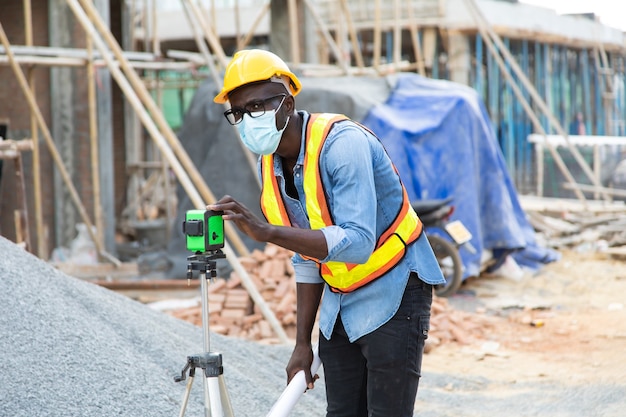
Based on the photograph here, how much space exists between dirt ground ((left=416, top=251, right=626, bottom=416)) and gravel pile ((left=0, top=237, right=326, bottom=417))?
1.05m

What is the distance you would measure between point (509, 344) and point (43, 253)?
14.8ft

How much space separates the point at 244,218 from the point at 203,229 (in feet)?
0.40

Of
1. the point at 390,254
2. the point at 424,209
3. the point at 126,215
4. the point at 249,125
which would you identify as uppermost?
the point at 249,125

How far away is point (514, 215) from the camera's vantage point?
398 inches

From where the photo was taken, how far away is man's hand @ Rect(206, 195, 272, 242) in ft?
8.00

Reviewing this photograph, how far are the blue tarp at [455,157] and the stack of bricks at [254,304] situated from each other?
195 centimetres

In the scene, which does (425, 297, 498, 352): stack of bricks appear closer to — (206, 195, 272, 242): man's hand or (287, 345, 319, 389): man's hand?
(287, 345, 319, 389): man's hand

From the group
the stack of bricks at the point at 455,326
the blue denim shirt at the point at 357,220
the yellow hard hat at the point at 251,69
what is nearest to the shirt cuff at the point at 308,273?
the blue denim shirt at the point at 357,220

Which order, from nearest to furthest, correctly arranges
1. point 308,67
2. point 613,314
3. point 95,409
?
1. point 95,409
2. point 613,314
3. point 308,67

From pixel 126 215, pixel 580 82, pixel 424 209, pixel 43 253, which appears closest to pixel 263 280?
pixel 424 209

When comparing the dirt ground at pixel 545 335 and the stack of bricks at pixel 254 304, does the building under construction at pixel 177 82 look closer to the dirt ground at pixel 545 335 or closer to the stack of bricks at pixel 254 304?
the stack of bricks at pixel 254 304

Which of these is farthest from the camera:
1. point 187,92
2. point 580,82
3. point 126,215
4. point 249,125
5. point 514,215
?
point 580,82

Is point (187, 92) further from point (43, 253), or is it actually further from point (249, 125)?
point (249, 125)

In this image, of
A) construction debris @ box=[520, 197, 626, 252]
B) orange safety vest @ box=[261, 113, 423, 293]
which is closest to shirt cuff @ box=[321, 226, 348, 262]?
orange safety vest @ box=[261, 113, 423, 293]
